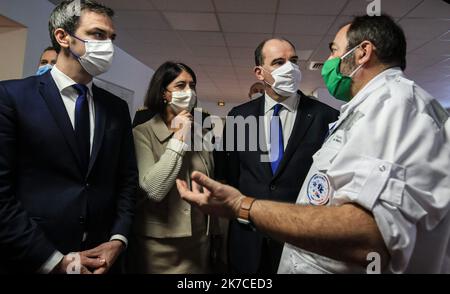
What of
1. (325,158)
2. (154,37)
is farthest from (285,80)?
(154,37)

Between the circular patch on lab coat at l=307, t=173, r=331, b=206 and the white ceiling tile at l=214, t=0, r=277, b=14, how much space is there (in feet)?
9.15

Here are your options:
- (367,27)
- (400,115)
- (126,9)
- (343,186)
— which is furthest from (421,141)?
(126,9)

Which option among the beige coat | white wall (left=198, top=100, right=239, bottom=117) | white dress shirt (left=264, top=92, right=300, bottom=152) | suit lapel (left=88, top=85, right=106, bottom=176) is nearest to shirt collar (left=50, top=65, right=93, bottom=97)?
suit lapel (left=88, top=85, right=106, bottom=176)

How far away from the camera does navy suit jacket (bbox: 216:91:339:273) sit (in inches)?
56.7

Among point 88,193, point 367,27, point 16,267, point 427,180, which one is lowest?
point 16,267

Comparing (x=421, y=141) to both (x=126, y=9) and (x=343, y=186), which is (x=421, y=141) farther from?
(x=126, y=9)

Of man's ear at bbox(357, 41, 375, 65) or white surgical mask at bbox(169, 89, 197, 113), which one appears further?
white surgical mask at bbox(169, 89, 197, 113)

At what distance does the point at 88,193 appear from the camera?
112cm

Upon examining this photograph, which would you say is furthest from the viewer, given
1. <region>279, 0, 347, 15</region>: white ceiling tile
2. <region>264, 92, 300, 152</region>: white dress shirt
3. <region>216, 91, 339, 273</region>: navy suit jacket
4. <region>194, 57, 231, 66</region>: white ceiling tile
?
<region>194, 57, 231, 66</region>: white ceiling tile

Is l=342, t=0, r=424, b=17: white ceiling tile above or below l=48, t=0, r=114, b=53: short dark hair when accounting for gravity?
above

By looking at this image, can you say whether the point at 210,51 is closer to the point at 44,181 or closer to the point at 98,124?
the point at 98,124

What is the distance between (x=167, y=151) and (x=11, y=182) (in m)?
0.62

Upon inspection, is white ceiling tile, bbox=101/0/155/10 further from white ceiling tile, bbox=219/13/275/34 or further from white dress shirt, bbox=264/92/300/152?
white dress shirt, bbox=264/92/300/152

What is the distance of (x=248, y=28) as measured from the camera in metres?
3.89
